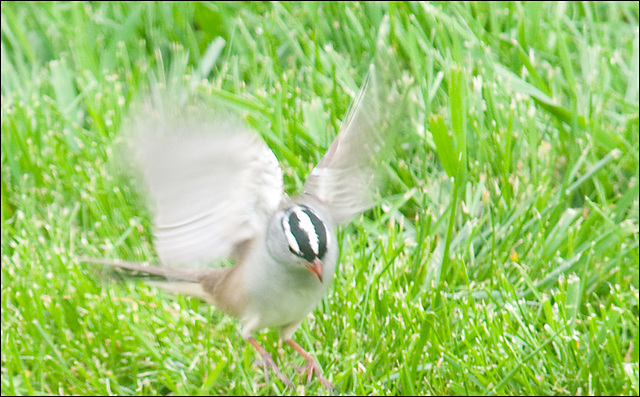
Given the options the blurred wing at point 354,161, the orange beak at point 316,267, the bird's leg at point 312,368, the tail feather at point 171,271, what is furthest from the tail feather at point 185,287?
the orange beak at point 316,267

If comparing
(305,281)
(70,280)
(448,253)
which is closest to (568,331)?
(448,253)

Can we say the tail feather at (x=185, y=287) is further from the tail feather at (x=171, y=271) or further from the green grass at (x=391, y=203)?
the green grass at (x=391, y=203)

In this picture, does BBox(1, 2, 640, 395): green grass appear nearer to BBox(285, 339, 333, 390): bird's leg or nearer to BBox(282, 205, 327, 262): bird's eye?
BBox(285, 339, 333, 390): bird's leg

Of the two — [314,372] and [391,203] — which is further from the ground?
[391,203]

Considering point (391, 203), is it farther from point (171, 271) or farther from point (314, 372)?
point (171, 271)

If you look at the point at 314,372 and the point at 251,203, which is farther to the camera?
the point at 314,372

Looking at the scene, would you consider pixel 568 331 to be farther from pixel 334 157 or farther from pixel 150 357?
pixel 150 357

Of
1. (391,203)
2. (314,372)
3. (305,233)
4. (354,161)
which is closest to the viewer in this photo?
(305,233)

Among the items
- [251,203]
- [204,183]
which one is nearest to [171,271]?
[251,203]

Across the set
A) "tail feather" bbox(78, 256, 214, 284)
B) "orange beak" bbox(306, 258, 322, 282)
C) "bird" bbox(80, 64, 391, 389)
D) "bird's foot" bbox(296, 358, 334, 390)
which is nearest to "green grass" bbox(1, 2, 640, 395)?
"bird's foot" bbox(296, 358, 334, 390)
